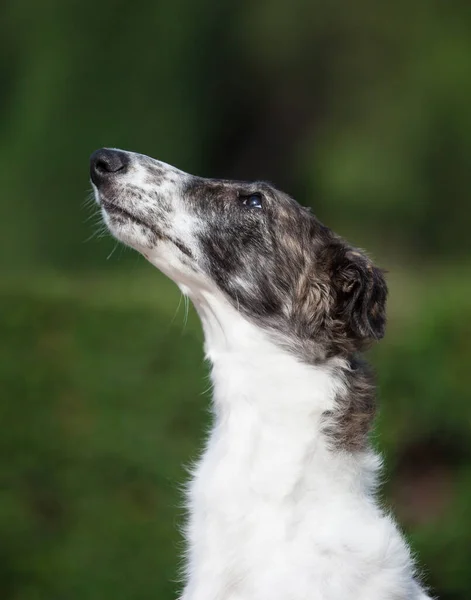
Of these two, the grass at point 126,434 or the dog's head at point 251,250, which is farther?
the grass at point 126,434

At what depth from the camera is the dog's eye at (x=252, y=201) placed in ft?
16.9

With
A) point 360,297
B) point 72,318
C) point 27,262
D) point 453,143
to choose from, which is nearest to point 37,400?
point 72,318

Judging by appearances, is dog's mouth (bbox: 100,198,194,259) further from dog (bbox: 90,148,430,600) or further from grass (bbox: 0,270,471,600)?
grass (bbox: 0,270,471,600)

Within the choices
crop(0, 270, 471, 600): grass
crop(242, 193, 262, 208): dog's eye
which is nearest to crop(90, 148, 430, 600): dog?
crop(242, 193, 262, 208): dog's eye

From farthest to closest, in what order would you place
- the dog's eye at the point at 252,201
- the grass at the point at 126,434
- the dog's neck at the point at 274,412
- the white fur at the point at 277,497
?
the grass at the point at 126,434, the dog's eye at the point at 252,201, the dog's neck at the point at 274,412, the white fur at the point at 277,497

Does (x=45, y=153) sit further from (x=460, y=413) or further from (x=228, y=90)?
(x=460, y=413)

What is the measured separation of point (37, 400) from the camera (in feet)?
23.6

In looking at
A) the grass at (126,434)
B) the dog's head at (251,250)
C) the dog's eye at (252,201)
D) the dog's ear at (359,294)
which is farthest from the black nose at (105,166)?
the grass at (126,434)

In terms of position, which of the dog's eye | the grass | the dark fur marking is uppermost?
the dog's eye

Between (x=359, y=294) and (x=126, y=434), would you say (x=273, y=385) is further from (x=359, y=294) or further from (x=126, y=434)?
(x=126, y=434)

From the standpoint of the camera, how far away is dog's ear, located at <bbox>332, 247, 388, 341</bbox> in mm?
4809

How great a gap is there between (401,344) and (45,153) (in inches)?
358

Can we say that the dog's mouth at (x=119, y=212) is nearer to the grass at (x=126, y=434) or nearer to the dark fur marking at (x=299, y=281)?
the dark fur marking at (x=299, y=281)

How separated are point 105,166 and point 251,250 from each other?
2.57 ft
